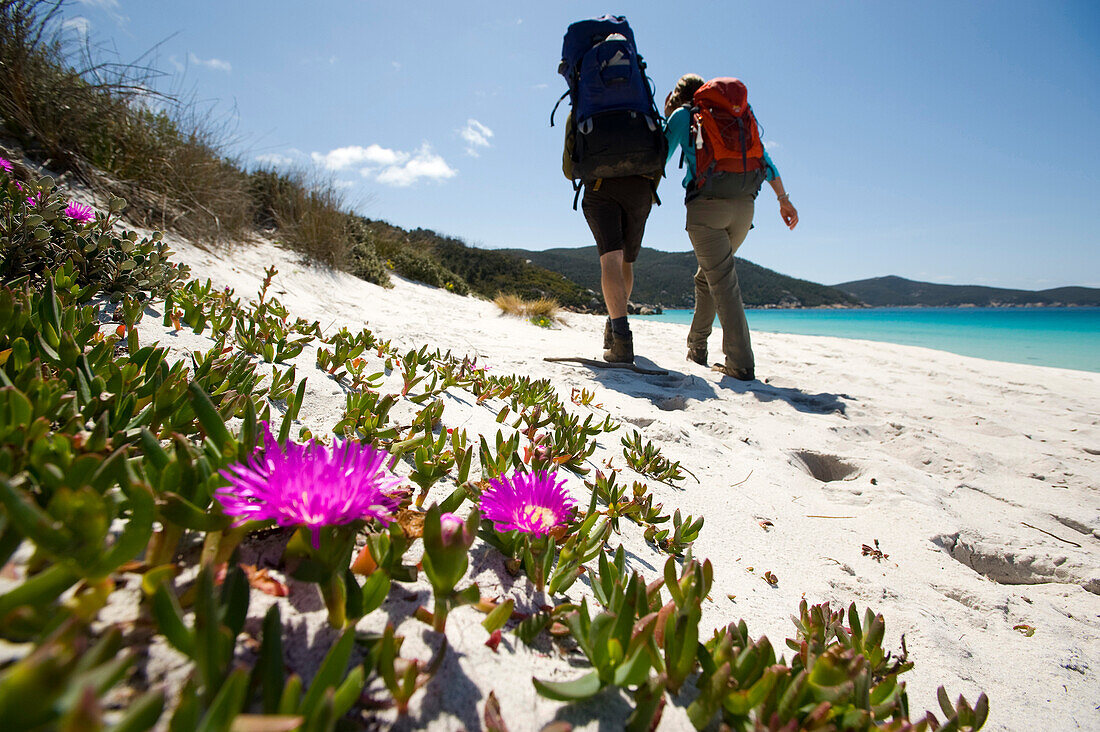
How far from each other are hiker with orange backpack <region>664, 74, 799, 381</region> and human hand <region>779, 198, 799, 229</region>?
0.21 m

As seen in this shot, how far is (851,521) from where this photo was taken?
5.38 ft

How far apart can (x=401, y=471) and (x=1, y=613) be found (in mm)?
760

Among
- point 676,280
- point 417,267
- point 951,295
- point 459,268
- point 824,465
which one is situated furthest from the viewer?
point 951,295

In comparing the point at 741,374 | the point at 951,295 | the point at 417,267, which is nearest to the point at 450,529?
the point at 741,374

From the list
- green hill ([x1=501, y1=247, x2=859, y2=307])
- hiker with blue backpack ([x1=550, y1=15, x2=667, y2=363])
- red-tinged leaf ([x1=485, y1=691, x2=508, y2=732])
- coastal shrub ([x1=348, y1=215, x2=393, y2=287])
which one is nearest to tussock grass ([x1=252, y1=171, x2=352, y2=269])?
coastal shrub ([x1=348, y1=215, x2=393, y2=287])

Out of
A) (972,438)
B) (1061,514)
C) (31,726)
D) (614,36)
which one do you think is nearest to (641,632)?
(31,726)

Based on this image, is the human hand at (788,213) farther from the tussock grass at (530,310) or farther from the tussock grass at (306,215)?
the tussock grass at (306,215)

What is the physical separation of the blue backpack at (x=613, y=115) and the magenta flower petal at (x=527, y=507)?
2972 millimetres

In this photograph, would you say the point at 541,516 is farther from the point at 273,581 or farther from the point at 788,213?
the point at 788,213

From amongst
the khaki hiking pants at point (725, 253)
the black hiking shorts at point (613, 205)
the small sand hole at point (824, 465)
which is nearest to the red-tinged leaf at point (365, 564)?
the small sand hole at point (824, 465)

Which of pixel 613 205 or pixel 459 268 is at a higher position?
pixel 459 268

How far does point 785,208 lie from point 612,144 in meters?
1.76

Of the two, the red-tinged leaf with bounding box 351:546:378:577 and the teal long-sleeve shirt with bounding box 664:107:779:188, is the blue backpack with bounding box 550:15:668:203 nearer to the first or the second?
the teal long-sleeve shirt with bounding box 664:107:779:188

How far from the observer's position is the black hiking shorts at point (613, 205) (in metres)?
3.61
